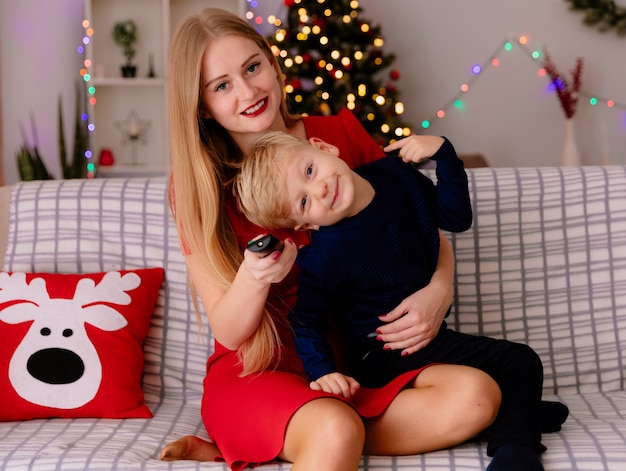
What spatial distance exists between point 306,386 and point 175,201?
1.67ft

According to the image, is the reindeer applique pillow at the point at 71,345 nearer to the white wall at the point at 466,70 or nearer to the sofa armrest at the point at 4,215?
the sofa armrest at the point at 4,215

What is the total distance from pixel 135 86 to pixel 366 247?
3.53 m

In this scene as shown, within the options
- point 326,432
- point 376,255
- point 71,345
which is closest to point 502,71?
point 376,255

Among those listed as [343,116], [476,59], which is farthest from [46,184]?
[476,59]

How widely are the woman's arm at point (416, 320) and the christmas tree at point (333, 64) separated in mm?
2555

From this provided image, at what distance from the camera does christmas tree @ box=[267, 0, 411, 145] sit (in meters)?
4.19

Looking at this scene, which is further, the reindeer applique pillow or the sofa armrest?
the sofa armrest

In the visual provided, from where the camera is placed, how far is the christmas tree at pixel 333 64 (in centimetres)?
419

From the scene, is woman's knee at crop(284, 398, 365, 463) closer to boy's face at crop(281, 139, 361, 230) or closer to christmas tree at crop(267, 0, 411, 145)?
boy's face at crop(281, 139, 361, 230)

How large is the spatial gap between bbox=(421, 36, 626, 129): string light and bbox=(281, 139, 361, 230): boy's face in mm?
3339

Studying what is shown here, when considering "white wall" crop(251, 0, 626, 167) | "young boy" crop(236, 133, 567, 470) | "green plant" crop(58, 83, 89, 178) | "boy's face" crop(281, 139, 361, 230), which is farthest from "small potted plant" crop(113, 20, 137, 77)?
"boy's face" crop(281, 139, 361, 230)

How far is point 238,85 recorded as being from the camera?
1.76 meters

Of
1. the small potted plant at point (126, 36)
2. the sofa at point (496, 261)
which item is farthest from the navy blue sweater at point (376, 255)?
the small potted plant at point (126, 36)

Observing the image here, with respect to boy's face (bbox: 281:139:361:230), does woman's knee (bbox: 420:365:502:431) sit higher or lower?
lower
